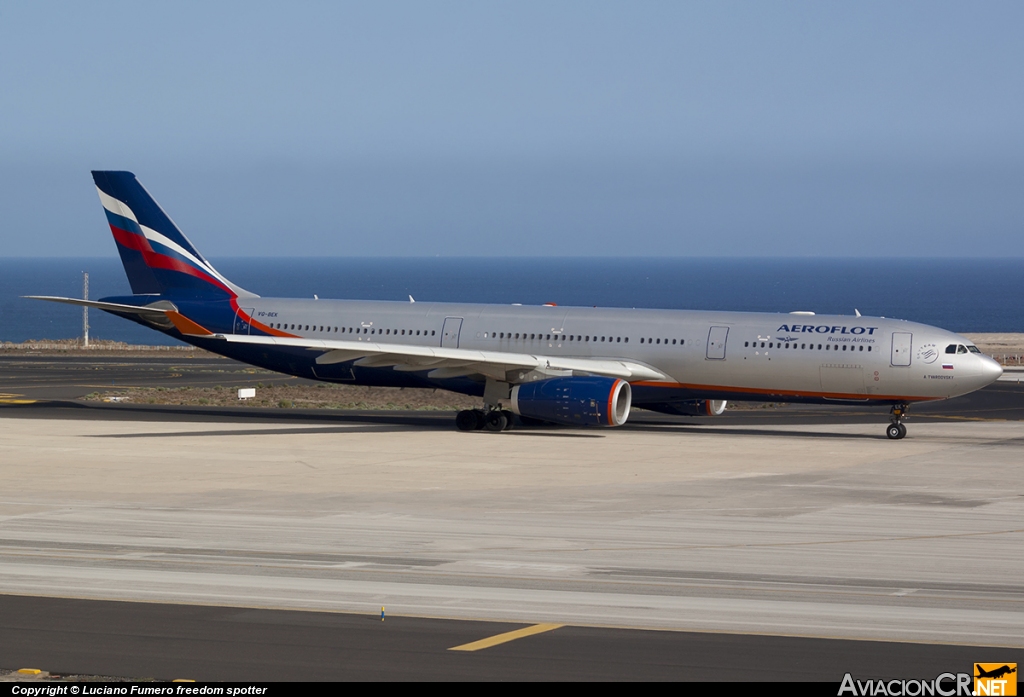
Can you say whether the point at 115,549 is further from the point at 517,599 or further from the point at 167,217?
the point at 167,217

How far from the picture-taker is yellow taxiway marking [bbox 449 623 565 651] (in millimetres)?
13844

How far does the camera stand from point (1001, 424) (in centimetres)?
4344

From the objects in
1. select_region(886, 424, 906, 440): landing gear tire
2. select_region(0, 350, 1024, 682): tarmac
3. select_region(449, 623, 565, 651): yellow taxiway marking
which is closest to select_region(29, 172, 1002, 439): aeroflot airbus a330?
Result: select_region(886, 424, 906, 440): landing gear tire

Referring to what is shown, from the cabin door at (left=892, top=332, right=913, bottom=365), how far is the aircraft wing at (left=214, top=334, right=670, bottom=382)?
6.74 m

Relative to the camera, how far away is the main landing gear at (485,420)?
39.9 meters

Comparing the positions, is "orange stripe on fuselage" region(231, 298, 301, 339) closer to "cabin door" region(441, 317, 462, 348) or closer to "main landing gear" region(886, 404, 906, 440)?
"cabin door" region(441, 317, 462, 348)

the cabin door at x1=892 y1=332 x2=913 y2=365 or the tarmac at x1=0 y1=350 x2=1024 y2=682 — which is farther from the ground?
the cabin door at x1=892 y1=332 x2=913 y2=365

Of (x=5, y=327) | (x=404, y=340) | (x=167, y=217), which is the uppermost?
(x=167, y=217)

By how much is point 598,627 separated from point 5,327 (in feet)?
568

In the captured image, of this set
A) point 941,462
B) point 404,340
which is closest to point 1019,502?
point 941,462

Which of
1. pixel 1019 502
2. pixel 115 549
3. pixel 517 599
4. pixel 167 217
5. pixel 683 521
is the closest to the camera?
pixel 517 599

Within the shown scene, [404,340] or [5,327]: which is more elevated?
[404,340]

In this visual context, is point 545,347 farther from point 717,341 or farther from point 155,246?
point 155,246

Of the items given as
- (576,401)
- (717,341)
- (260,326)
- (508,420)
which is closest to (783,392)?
(717,341)
